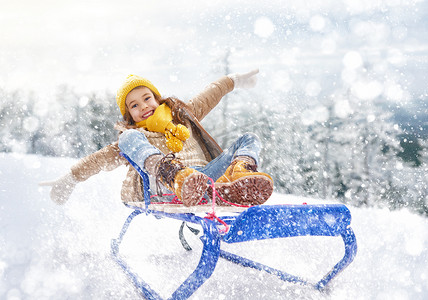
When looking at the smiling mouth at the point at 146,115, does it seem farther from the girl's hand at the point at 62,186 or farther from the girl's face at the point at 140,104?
the girl's hand at the point at 62,186

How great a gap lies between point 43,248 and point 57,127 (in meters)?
14.8

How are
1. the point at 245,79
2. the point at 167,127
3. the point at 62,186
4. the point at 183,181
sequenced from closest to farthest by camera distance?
the point at 183,181, the point at 167,127, the point at 62,186, the point at 245,79

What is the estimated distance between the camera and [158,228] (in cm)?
308

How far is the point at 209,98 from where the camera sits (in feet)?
9.25

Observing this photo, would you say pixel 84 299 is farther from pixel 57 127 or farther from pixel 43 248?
pixel 57 127

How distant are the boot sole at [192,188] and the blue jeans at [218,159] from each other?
0.33 m

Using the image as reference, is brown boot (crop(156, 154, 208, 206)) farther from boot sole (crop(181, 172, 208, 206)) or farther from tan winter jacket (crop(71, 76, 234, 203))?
tan winter jacket (crop(71, 76, 234, 203))

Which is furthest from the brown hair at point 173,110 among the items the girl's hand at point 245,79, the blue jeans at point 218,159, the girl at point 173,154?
the girl's hand at point 245,79

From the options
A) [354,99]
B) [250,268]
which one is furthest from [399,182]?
[250,268]

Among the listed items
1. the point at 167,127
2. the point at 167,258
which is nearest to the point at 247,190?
the point at 167,127

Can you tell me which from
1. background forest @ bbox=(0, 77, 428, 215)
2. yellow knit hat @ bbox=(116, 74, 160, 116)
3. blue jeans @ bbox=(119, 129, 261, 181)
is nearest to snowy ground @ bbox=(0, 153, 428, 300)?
blue jeans @ bbox=(119, 129, 261, 181)

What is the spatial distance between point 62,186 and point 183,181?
1.27 m

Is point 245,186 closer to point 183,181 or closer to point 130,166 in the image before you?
point 183,181

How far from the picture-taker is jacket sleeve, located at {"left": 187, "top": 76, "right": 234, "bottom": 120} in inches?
107
